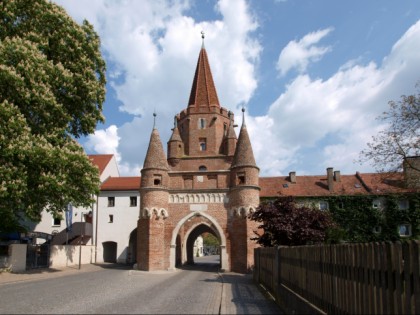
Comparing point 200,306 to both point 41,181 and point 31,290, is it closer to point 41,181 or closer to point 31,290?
point 31,290

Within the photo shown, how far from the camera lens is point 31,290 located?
15.4m

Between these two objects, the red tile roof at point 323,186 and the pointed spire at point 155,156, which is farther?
the red tile roof at point 323,186

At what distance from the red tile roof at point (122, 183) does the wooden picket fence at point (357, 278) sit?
3181cm

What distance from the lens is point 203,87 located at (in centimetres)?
3831

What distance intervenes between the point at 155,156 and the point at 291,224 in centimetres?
1391

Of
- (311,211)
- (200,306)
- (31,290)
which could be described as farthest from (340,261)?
(311,211)

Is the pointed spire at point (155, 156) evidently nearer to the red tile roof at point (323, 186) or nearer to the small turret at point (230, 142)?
the small turret at point (230, 142)

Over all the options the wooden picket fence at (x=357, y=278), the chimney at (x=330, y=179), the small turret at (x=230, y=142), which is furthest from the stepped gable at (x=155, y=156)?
the wooden picket fence at (x=357, y=278)

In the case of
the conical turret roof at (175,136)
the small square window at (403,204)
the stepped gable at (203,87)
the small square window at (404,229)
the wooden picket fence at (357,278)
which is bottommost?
the small square window at (404,229)

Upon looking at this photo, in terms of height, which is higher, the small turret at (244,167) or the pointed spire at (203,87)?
the pointed spire at (203,87)

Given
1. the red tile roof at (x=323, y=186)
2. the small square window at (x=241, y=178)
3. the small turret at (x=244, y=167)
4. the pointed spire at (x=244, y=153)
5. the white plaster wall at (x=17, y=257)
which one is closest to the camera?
the white plaster wall at (x=17, y=257)

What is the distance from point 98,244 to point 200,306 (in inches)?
1167

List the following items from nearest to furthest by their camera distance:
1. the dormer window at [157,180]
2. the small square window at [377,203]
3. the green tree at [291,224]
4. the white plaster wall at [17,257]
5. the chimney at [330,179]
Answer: the green tree at [291,224]
the white plaster wall at [17,257]
the dormer window at [157,180]
the small square window at [377,203]
the chimney at [330,179]

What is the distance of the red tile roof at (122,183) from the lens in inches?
1589
